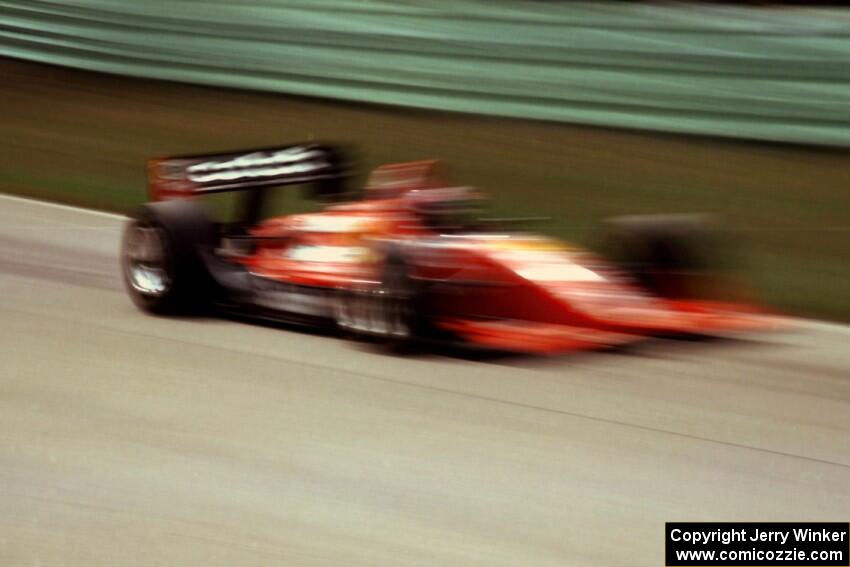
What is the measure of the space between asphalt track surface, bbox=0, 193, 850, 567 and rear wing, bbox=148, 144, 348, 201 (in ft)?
2.57

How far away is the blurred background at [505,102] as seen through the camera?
12.0 metres

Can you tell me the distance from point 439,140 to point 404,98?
0.81m

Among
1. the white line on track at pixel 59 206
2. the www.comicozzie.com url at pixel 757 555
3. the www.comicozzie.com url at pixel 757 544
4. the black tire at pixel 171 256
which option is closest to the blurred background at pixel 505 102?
the white line on track at pixel 59 206

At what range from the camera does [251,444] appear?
555 cm

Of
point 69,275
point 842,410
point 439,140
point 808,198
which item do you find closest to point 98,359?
point 69,275

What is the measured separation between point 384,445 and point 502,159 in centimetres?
801

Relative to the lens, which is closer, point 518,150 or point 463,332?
point 463,332

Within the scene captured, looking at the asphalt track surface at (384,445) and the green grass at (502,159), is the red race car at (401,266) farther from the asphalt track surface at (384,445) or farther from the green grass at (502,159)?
the green grass at (502,159)

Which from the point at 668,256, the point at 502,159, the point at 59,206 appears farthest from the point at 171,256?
the point at 502,159

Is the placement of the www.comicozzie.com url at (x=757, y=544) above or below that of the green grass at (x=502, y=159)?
below

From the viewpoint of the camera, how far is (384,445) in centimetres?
557

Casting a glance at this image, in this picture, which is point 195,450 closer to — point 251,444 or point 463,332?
point 251,444

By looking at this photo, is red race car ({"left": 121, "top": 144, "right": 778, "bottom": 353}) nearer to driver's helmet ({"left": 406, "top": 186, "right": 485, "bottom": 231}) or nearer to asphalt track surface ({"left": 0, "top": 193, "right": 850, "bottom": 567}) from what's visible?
driver's helmet ({"left": 406, "top": 186, "right": 485, "bottom": 231})

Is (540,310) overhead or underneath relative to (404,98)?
underneath
